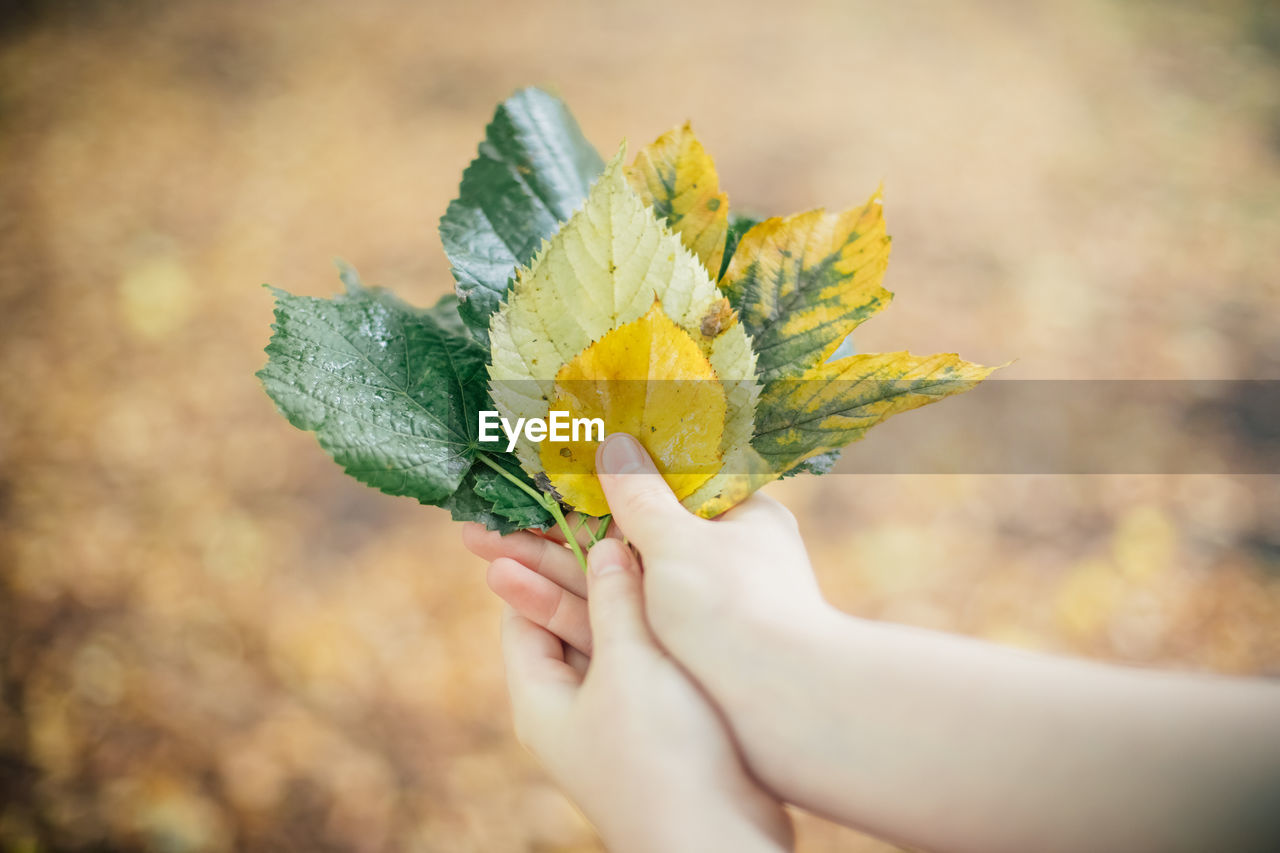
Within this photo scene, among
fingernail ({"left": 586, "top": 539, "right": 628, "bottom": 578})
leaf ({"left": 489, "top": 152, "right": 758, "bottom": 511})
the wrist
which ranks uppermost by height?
leaf ({"left": 489, "top": 152, "right": 758, "bottom": 511})

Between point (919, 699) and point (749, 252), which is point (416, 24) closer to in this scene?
point (749, 252)

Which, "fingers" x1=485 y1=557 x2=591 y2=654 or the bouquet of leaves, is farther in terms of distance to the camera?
"fingers" x1=485 y1=557 x2=591 y2=654

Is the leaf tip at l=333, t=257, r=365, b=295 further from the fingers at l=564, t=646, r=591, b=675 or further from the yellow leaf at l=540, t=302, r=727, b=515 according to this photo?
the fingers at l=564, t=646, r=591, b=675

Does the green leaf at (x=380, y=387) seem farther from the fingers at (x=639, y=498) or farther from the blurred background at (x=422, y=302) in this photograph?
the blurred background at (x=422, y=302)

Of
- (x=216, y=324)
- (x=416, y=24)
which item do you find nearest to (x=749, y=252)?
(x=216, y=324)

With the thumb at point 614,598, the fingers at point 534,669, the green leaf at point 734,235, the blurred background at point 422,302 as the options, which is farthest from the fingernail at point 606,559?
the blurred background at point 422,302

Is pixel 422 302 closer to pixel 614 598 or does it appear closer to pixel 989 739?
pixel 614 598

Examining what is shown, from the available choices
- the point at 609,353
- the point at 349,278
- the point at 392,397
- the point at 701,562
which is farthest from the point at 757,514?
the point at 349,278

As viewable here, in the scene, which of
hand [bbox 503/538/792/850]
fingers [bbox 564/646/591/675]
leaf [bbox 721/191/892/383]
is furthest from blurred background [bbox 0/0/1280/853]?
leaf [bbox 721/191/892/383]
